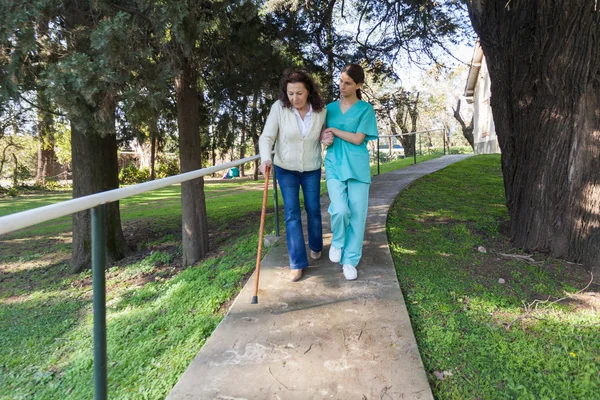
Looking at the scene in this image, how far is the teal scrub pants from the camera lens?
3205 mm

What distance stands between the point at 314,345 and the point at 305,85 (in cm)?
188

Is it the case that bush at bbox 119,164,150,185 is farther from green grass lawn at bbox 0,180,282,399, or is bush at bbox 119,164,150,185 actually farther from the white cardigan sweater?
the white cardigan sweater

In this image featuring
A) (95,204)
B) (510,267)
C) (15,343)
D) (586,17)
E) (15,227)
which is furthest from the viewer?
(15,343)

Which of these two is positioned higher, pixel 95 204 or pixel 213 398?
pixel 95 204

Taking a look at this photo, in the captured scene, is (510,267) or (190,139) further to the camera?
(190,139)

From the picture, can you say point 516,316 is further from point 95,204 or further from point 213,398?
point 95,204

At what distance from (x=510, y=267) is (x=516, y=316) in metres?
1.03

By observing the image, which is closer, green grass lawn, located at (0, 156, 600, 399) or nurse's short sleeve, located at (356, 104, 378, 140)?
green grass lawn, located at (0, 156, 600, 399)

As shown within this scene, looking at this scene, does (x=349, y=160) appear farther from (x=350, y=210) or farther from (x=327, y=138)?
(x=350, y=210)

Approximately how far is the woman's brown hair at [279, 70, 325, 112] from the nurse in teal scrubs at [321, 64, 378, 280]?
0.15m

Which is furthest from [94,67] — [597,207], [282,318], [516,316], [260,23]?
[597,207]

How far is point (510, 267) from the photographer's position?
374 centimetres

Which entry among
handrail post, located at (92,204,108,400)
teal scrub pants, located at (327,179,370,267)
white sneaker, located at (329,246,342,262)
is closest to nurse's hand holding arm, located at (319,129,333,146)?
teal scrub pants, located at (327,179,370,267)

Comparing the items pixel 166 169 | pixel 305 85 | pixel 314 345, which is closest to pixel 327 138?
pixel 305 85
